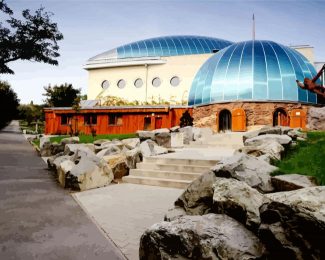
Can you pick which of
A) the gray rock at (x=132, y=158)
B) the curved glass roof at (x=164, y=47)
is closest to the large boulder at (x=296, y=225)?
the gray rock at (x=132, y=158)

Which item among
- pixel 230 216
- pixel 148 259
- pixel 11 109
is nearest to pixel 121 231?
pixel 148 259

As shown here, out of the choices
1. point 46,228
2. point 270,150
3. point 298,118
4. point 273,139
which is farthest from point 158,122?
point 46,228

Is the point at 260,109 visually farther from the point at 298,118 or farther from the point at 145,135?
the point at 145,135

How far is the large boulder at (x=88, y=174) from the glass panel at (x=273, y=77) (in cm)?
1620

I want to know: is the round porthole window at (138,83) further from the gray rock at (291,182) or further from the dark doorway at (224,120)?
the gray rock at (291,182)

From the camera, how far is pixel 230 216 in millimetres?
3711

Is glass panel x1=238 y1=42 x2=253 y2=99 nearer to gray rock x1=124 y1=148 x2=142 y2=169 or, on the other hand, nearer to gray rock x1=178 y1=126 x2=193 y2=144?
gray rock x1=178 y1=126 x2=193 y2=144

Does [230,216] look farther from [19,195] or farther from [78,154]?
[78,154]

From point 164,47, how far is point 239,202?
114 ft

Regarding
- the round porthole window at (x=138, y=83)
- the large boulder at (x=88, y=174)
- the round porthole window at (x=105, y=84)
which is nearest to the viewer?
the large boulder at (x=88, y=174)

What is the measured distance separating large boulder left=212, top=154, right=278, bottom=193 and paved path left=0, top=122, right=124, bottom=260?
247 centimetres

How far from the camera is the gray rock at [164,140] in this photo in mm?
13992

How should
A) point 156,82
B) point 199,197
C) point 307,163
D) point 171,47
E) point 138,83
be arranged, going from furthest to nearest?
point 171,47 → point 138,83 → point 156,82 → point 307,163 → point 199,197

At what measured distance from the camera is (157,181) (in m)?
8.52
